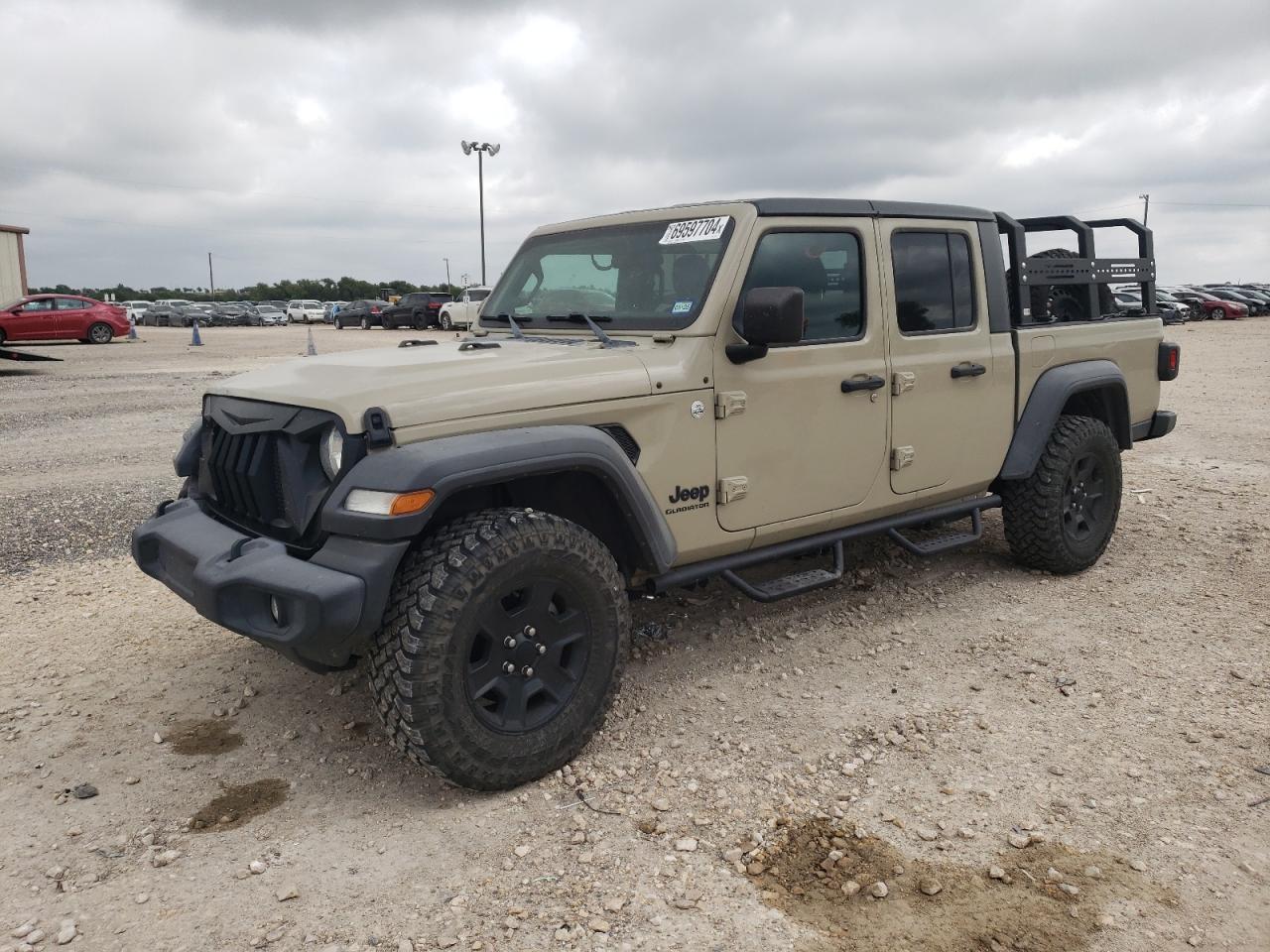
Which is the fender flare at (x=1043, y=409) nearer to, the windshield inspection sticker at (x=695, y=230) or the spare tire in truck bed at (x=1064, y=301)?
the spare tire in truck bed at (x=1064, y=301)

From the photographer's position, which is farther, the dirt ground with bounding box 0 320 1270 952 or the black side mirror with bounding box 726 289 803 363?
the black side mirror with bounding box 726 289 803 363

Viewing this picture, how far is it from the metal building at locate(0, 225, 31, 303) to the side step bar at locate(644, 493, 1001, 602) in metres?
39.1

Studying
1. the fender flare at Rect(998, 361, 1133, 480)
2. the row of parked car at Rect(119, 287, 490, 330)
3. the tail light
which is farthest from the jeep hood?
the row of parked car at Rect(119, 287, 490, 330)

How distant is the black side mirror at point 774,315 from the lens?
11.2 ft

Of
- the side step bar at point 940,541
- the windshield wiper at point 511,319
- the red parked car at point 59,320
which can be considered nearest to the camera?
the windshield wiper at point 511,319

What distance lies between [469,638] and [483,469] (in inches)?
20.2

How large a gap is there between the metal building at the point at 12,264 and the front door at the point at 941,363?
39032 millimetres

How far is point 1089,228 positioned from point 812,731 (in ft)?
12.4

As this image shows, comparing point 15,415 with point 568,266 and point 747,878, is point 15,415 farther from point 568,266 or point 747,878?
point 747,878

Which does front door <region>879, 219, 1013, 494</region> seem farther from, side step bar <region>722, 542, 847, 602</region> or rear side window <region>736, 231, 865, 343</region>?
side step bar <region>722, 542, 847, 602</region>

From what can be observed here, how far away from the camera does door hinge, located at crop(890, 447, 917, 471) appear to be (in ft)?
14.2

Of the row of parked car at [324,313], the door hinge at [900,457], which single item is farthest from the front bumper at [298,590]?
the row of parked car at [324,313]

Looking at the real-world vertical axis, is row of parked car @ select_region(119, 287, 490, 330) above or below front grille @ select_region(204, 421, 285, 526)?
above

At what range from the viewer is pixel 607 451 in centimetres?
322
